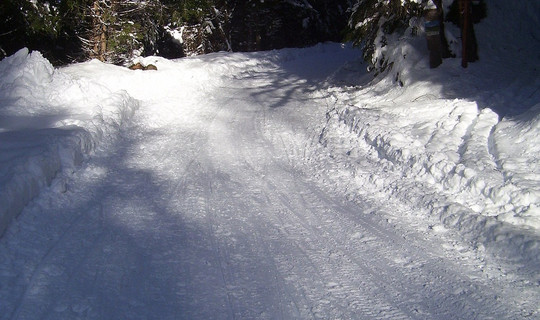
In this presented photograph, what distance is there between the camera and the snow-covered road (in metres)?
3.58

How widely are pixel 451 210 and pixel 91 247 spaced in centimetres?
423

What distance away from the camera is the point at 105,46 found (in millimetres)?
15828

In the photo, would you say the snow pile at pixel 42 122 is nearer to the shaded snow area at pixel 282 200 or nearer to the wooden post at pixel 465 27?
the shaded snow area at pixel 282 200

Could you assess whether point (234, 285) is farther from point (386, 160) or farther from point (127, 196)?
point (386, 160)

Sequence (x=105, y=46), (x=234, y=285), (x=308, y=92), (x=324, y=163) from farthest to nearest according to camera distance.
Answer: (x=105, y=46) < (x=308, y=92) < (x=324, y=163) < (x=234, y=285)

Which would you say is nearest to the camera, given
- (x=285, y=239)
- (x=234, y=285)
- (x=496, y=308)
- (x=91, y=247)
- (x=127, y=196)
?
(x=496, y=308)

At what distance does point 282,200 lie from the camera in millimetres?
5820

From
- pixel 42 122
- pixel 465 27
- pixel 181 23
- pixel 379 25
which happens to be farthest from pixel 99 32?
pixel 465 27

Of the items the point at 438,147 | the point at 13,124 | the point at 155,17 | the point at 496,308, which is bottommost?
the point at 496,308

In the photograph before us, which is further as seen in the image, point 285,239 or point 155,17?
point 155,17

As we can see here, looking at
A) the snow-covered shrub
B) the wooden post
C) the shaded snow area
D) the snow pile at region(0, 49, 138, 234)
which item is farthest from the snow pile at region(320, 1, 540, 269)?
the snow pile at region(0, 49, 138, 234)

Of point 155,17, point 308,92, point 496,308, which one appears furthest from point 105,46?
point 496,308

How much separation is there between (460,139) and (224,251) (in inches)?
163

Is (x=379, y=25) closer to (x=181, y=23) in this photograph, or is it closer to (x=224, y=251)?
(x=224, y=251)
